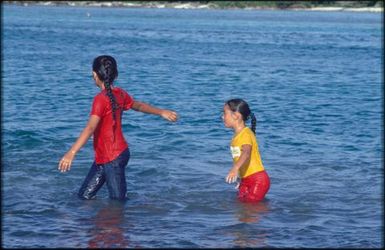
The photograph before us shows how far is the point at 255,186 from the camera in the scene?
377 inches

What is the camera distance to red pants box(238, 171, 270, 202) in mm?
9531

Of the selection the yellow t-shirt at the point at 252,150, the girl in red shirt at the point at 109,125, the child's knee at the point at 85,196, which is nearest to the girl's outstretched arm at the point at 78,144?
the girl in red shirt at the point at 109,125

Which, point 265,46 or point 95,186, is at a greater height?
point 95,186

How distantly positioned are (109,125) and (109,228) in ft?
3.49

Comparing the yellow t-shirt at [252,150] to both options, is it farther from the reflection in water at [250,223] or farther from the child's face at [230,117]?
the reflection in water at [250,223]

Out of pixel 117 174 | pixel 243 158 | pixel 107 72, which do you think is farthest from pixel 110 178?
pixel 243 158

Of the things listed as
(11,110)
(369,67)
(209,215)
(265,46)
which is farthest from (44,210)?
(265,46)

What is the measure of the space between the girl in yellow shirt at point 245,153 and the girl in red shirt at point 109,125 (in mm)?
665

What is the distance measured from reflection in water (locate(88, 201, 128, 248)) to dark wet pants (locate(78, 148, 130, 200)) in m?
0.16

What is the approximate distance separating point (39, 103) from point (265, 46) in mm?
29456

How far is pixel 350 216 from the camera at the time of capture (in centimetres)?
937

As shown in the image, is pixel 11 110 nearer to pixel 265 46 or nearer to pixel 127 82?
pixel 127 82

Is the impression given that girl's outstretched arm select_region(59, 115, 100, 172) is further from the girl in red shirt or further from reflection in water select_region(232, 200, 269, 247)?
reflection in water select_region(232, 200, 269, 247)

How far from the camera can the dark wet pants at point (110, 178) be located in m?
9.05
